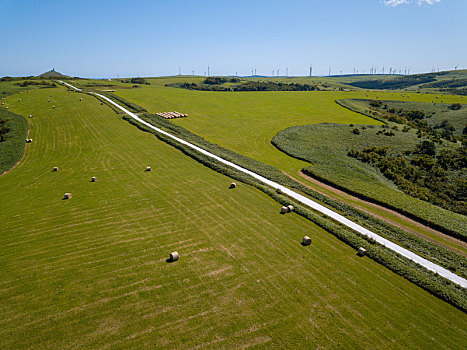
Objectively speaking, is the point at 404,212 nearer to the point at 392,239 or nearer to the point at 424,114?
the point at 392,239

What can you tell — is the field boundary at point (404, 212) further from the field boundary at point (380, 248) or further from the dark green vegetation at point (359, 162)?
the field boundary at point (380, 248)

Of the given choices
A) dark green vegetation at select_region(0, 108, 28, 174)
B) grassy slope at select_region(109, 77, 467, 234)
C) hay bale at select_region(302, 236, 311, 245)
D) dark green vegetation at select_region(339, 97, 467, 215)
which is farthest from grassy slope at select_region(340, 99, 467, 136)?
dark green vegetation at select_region(0, 108, 28, 174)

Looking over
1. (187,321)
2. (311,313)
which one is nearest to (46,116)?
(187,321)

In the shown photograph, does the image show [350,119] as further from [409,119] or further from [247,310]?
[247,310]

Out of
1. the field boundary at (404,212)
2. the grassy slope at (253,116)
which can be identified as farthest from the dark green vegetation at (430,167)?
the grassy slope at (253,116)

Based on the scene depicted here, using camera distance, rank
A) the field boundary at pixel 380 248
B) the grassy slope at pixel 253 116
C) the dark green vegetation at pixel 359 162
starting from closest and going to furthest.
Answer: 1. the field boundary at pixel 380 248
2. the dark green vegetation at pixel 359 162
3. the grassy slope at pixel 253 116

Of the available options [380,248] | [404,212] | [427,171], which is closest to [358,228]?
[380,248]
